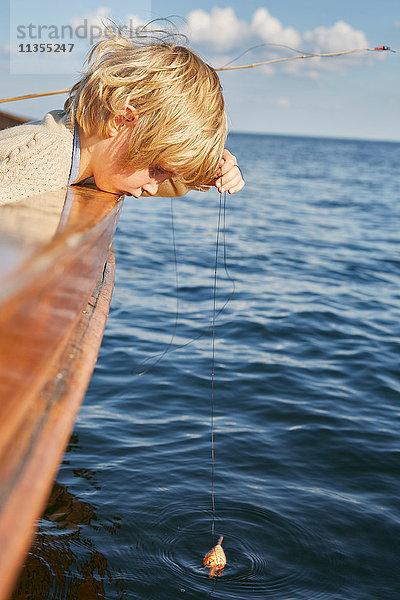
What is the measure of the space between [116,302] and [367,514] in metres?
4.95

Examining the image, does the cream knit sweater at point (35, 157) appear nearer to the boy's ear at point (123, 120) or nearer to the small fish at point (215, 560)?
the boy's ear at point (123, 120)

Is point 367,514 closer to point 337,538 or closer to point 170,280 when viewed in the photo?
point 337,538

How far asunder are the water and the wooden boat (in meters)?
2.30

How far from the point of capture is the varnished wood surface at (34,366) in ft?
A: 1.95

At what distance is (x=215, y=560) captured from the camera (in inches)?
121

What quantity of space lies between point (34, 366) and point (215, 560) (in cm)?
270

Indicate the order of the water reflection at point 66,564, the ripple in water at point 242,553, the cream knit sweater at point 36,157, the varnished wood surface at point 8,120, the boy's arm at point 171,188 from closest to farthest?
the cream knit sweater at point 36,157 → the water reflection at point 66,564 → the ripple in water at point 242,553 → the boy's arm at point 171,188 → the varnished wood surface at point 8,120

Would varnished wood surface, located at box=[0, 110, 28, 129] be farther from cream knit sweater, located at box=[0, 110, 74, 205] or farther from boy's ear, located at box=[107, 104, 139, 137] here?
boy's ear, located at box=[107, 104, 139, 137]

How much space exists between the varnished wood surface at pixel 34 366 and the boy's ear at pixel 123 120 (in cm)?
138

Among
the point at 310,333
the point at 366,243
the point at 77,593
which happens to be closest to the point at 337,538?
the point at 77,593

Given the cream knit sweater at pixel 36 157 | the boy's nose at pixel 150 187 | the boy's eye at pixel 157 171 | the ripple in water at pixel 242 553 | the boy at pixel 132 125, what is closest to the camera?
the cream knit sweater at pixel 36 157

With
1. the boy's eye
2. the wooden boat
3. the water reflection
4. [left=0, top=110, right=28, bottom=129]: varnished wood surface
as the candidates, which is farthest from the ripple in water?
[left=0, top=110, right=28, bottom=129]: varnished wood surface

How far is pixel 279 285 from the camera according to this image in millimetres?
9547

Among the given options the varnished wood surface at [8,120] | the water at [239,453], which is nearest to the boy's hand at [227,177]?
the water at [239,453]
